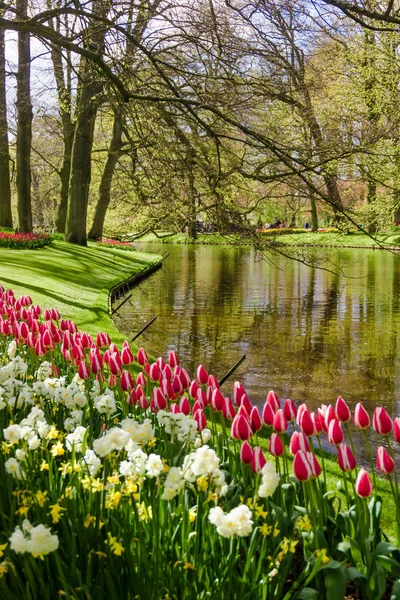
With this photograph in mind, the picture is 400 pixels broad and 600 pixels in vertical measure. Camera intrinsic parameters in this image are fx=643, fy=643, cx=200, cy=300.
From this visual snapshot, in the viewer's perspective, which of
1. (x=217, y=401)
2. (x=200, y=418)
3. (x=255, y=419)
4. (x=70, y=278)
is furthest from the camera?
(x=70, y=278)

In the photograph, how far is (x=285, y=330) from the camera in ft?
41.7

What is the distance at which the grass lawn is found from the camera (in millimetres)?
11570

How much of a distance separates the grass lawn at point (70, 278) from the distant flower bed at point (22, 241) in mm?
320

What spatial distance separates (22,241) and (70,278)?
17.1ft

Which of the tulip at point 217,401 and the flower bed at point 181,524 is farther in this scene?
the tulip at point 217,401

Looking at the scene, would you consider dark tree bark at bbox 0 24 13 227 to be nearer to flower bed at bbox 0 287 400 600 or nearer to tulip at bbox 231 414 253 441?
flower bed at bbox 0 287 400 600

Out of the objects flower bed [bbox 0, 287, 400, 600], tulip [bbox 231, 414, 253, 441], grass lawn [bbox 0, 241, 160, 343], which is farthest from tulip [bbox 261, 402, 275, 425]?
grass lawn [bbox 0, 241, 160, 343]

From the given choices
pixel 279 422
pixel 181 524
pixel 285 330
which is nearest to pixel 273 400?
pixel 279 422

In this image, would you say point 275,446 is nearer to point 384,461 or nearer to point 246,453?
point 246,453

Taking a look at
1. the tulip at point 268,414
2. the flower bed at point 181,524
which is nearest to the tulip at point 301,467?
the flower bed at point 181,524

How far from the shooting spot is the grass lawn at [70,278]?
1157 cm

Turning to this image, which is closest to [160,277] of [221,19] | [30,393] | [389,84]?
[389,84]

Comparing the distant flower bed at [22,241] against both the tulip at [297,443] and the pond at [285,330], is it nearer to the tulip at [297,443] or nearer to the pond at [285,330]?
the pond at [285,330]

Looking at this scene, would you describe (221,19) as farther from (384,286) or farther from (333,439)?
(384,286)
